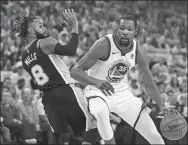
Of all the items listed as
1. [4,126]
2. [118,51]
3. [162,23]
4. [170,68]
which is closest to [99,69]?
[118,51]

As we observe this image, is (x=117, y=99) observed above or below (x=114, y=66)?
below

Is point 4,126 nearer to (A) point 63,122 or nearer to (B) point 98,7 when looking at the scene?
(A) point 63,122

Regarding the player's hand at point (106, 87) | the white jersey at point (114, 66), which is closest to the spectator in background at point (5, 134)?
→ the white jersey at point (114, 66)

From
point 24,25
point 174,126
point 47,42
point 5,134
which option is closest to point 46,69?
point 47,42

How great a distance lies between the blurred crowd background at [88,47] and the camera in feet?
28.3

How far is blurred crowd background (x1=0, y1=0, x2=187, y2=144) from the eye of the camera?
8633 millimetres

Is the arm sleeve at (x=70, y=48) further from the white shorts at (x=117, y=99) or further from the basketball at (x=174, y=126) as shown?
the basketball at (x=174, y=126)

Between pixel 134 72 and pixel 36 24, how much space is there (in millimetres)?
7945

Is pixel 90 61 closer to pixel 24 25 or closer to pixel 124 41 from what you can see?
pixel 124 41

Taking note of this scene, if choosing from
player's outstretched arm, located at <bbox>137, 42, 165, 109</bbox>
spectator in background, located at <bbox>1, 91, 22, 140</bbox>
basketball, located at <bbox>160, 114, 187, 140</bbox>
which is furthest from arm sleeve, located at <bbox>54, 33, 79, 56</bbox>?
spectator in background, located at <bbox>1, 91, 22, 140</bbox>

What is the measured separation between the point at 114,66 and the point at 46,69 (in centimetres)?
81

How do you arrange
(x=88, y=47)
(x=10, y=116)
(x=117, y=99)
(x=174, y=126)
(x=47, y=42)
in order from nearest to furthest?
1. (x=47, y=42)
2. (x=117, y=99)
3. (x=174, y=126)
4. (x=10, y=116)
5. (x=88, y=47)

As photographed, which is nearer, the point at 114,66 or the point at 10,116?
the point at 114,66

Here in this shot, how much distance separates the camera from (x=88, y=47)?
44.7 ft
